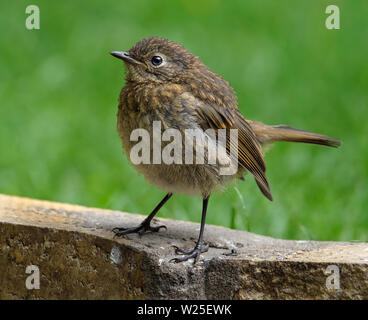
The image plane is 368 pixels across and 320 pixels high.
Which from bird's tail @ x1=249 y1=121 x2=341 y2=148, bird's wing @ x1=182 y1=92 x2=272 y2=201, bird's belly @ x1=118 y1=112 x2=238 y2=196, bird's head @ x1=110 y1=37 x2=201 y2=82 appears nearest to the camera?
bird's belly @ x1=118 y1=112 x2=238 y2=196

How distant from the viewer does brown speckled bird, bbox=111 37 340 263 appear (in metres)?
5.29

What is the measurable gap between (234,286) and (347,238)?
2383 millimetres

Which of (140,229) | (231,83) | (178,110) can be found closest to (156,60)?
(178,110)

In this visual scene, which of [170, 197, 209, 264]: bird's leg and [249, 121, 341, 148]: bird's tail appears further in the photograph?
[249, 121, 341, 148]: bird's tail

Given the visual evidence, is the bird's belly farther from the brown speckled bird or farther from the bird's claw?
the bird's claw

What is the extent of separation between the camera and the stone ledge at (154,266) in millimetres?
4859

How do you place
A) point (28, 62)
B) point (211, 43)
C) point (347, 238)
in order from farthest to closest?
point (211, 43) < point (28, 62) < point (347, 238)

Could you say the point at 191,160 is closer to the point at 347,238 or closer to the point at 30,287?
the point at 30,287

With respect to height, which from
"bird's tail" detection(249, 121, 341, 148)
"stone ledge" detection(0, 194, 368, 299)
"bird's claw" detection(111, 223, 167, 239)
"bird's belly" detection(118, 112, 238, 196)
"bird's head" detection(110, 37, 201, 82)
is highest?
"bird's head" detection(110, 37, 201, 82)

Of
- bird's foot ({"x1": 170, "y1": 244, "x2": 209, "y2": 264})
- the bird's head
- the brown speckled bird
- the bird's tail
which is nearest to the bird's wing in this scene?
the brown speckled bird

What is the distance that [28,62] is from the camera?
1094 centimetres

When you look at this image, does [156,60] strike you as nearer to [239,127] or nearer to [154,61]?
[154,61]

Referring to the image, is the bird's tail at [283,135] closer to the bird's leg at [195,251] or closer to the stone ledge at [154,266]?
the stone ledge at [154,266]
